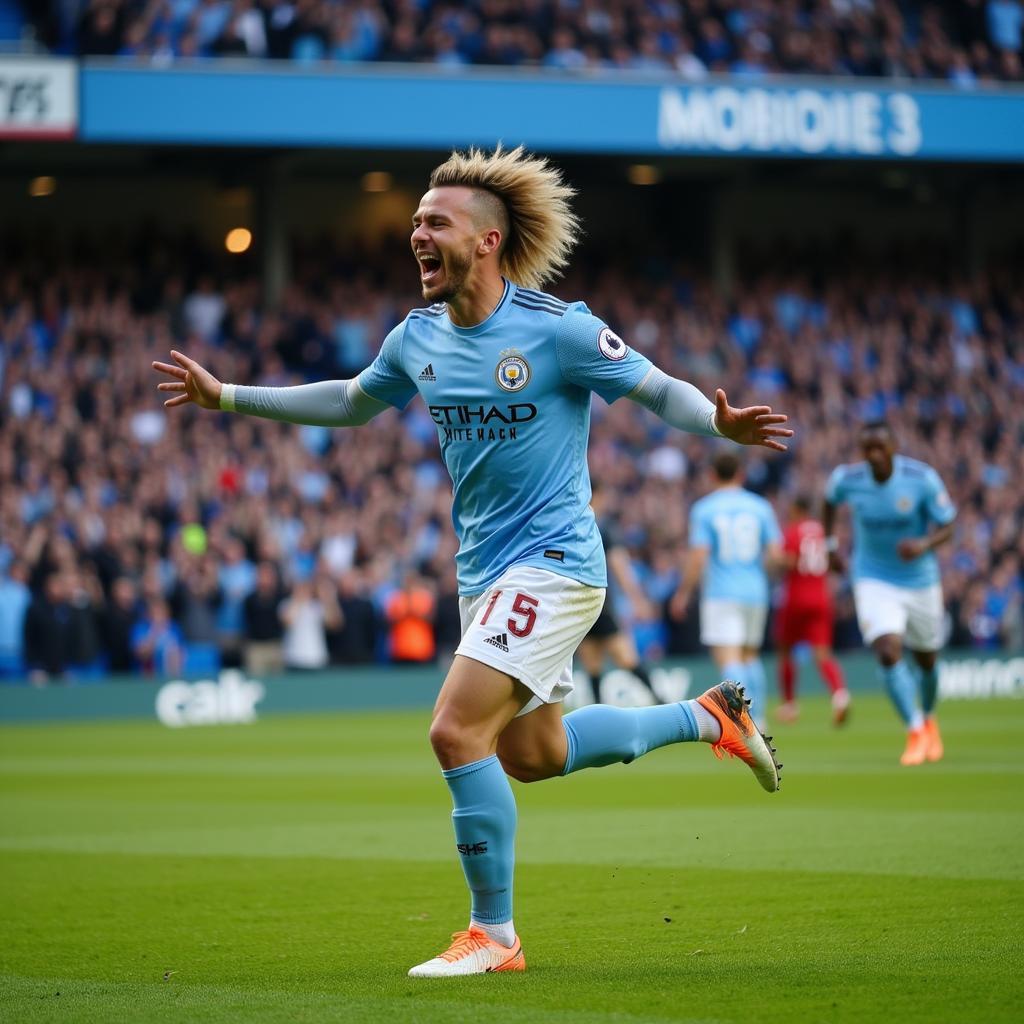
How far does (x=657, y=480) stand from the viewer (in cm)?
2822

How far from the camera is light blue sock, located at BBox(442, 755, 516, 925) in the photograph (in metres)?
6.43

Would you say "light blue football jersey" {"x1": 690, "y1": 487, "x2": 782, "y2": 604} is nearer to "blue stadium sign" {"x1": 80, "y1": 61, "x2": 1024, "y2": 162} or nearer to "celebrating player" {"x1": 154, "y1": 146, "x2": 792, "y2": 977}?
"celebrating player" {"x1": 154, "y1": 146, "x2": 792, "y2": 977}

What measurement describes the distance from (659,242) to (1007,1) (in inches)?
292

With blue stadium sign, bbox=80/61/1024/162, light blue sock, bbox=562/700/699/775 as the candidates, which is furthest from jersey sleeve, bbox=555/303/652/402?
blue stadium sign, bbox=80/61/1024/162

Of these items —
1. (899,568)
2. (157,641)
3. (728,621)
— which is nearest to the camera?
(899,568)

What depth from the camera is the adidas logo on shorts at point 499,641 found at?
253 inches

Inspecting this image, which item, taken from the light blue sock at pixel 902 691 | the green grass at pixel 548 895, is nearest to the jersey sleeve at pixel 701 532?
the green grass at pixel 548 895

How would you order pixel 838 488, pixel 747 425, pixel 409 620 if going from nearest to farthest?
pixel 747 425 < pixel 838 488 < pixel 409 620

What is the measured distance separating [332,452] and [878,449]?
1383cm

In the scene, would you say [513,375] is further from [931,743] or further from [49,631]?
[49,631]

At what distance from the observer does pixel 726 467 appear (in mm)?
17125

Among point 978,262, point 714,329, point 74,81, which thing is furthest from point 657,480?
point 978,262

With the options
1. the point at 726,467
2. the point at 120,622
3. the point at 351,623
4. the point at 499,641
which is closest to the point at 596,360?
the point at 499,641

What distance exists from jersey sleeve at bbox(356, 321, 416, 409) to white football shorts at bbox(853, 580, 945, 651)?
7.88m
